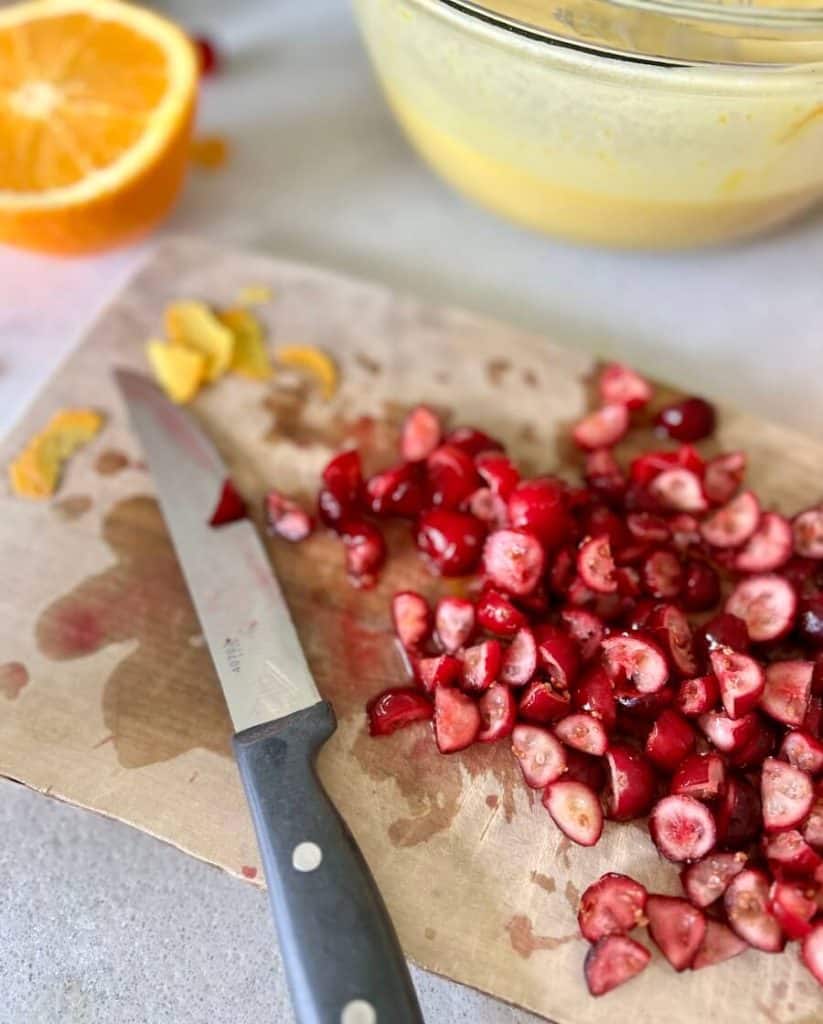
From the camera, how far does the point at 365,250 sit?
5.64ft

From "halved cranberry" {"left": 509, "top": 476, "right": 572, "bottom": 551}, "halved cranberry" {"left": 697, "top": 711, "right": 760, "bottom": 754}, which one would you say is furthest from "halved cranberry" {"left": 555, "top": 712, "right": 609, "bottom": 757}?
"halved cranberry" {"left": 509, "top": 476, "right": 572, "bottom": 551}

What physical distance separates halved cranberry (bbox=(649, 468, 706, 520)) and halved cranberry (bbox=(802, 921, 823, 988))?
526 mm

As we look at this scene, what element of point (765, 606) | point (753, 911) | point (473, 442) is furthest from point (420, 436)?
point (753, 911)

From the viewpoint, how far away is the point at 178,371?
1469 millimetres

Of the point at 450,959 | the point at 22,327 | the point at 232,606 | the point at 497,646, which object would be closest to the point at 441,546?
the point at 497,646

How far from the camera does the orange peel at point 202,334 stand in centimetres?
150

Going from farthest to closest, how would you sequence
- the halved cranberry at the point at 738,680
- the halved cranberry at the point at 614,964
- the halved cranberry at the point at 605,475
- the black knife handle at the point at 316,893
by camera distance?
1. the halved cranberry at the point at 605,475
2. the halved cranberry at the point at 738,680
3. the halved cranberry at the point at 614,964
4. the black knife handle at the point at 316,893

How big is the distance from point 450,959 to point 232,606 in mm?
475

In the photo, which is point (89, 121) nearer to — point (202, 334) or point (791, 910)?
point (202, 334)

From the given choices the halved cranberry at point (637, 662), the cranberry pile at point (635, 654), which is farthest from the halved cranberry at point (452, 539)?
the halved cranberry at point (637, 662)

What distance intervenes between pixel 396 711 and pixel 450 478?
33cm

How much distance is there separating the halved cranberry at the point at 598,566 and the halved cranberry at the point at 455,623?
0.48 feet

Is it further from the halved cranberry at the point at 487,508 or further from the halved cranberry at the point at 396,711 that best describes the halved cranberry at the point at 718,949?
the halved cranberry at the point at 487,508

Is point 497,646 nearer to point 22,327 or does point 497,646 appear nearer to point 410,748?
point 410,748
